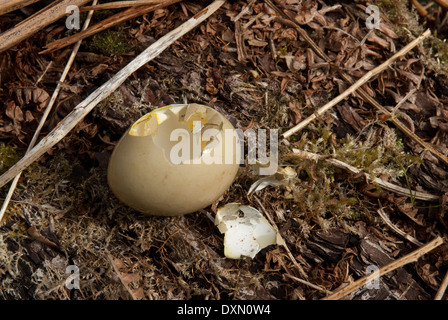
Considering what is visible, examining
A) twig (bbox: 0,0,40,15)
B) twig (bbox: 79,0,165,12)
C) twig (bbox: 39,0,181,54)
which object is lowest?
twig (bbox: 39,0,181,54)

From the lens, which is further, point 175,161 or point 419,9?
point 419,9

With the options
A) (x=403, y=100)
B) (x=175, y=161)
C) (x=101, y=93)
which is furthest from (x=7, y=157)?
(x=403, y=100)

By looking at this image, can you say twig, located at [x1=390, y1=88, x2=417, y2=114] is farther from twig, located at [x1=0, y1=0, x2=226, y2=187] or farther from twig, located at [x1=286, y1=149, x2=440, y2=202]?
twig, located at [x1=0, y1=0, x2=226, y2=187]

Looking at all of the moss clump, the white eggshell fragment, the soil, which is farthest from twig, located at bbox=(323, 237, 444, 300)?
the moss clump

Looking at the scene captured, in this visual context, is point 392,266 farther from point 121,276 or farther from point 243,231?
point 121,276

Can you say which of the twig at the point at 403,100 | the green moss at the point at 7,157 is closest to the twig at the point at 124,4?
the green moss at the point at 7,157

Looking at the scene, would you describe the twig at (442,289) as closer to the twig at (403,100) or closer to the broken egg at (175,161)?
the twig at (403,100)
